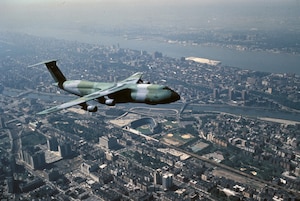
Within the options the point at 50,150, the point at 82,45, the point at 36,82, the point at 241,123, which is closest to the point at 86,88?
the point at 50,150

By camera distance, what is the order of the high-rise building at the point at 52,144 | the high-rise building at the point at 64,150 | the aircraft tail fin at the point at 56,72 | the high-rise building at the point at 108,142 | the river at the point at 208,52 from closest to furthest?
the aircraft tail fin at the point at 56,72 < the high-rise building at the point at 64,150 < the high-rise building at the point at 52,144 < the high-rise building at the point at 108,142 < the river at the point at 208,52

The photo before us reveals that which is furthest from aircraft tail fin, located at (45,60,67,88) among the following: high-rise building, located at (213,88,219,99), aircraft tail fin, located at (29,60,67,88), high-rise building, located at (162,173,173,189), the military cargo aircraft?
high-rise building, located at (213,88,219,99)

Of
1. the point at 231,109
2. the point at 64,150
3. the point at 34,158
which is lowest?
the point at 231,109

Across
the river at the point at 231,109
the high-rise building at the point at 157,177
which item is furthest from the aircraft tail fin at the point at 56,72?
the river at the point at 231,109

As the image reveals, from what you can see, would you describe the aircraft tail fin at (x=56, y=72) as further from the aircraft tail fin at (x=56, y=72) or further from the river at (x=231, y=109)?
the river at (x=231, y=109)

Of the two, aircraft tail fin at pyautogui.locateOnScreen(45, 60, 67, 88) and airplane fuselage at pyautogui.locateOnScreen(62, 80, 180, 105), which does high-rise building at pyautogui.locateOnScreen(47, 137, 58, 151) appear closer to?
aircraft tail fin at pyautogui.locateOnScreen(45, 60, 67, 88)

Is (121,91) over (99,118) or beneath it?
over

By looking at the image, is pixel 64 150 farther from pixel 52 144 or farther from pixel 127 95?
pixel 127 95

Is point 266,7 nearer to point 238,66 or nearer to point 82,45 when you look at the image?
point 238,66

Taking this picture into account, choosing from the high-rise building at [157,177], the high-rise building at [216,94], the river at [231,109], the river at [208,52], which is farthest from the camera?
the river at [208,52]

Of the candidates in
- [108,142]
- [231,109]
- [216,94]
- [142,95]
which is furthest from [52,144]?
[216,94]

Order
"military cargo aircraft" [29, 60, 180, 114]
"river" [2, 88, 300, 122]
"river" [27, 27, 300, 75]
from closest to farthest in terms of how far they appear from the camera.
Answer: "military cargo aircraft" [29, 60, 180, 114] → "river" [2, 88, 300, 122] → "river" [27, 27, 300, 75]
